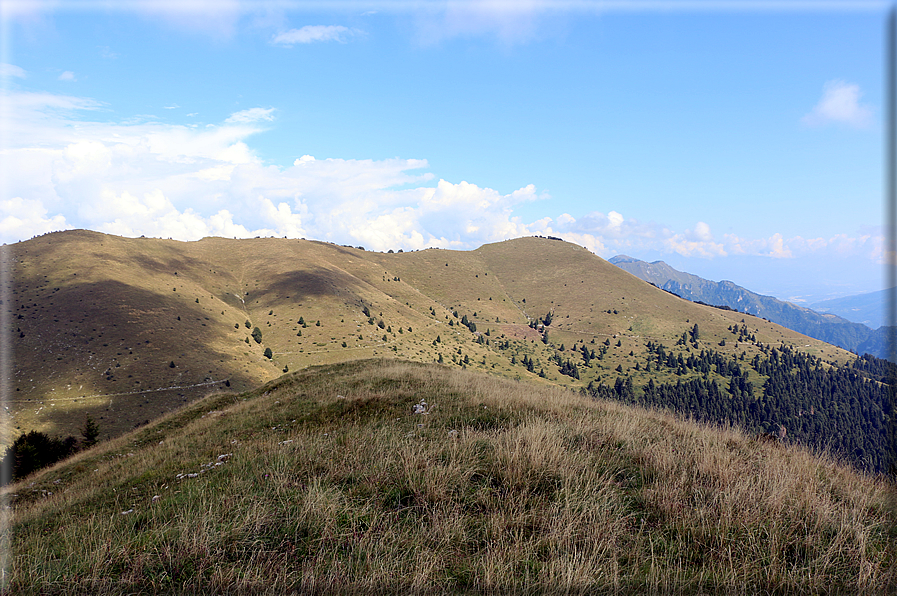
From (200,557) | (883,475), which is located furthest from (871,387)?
(200,557)

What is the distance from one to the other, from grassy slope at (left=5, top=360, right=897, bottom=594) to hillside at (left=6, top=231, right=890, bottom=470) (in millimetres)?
6152

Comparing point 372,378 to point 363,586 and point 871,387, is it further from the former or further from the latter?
point 871,387

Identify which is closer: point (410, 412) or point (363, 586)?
point (363, 586)

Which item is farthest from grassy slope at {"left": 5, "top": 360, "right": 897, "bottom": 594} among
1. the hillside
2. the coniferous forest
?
the coniferous forest

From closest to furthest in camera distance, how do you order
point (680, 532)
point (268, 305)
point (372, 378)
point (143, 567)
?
point (143, 567) < point (680, 532) < point (372, 378) < point (268, 305)

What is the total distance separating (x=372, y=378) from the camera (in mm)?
17531

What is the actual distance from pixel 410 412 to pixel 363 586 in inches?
288

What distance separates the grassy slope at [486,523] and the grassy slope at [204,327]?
76.1 m

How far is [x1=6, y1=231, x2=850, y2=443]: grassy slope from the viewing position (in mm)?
73375

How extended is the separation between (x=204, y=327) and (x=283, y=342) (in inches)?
813

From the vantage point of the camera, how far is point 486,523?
15.2 feet

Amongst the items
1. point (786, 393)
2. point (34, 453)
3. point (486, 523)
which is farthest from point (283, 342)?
point (786, 393)

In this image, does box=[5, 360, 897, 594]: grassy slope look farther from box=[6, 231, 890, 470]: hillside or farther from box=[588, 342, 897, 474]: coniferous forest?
box=[588, 342, 897, 474]: coniferous forest

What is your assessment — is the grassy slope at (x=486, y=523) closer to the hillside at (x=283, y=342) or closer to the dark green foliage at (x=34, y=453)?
the hillside at (x=283, y=342)
